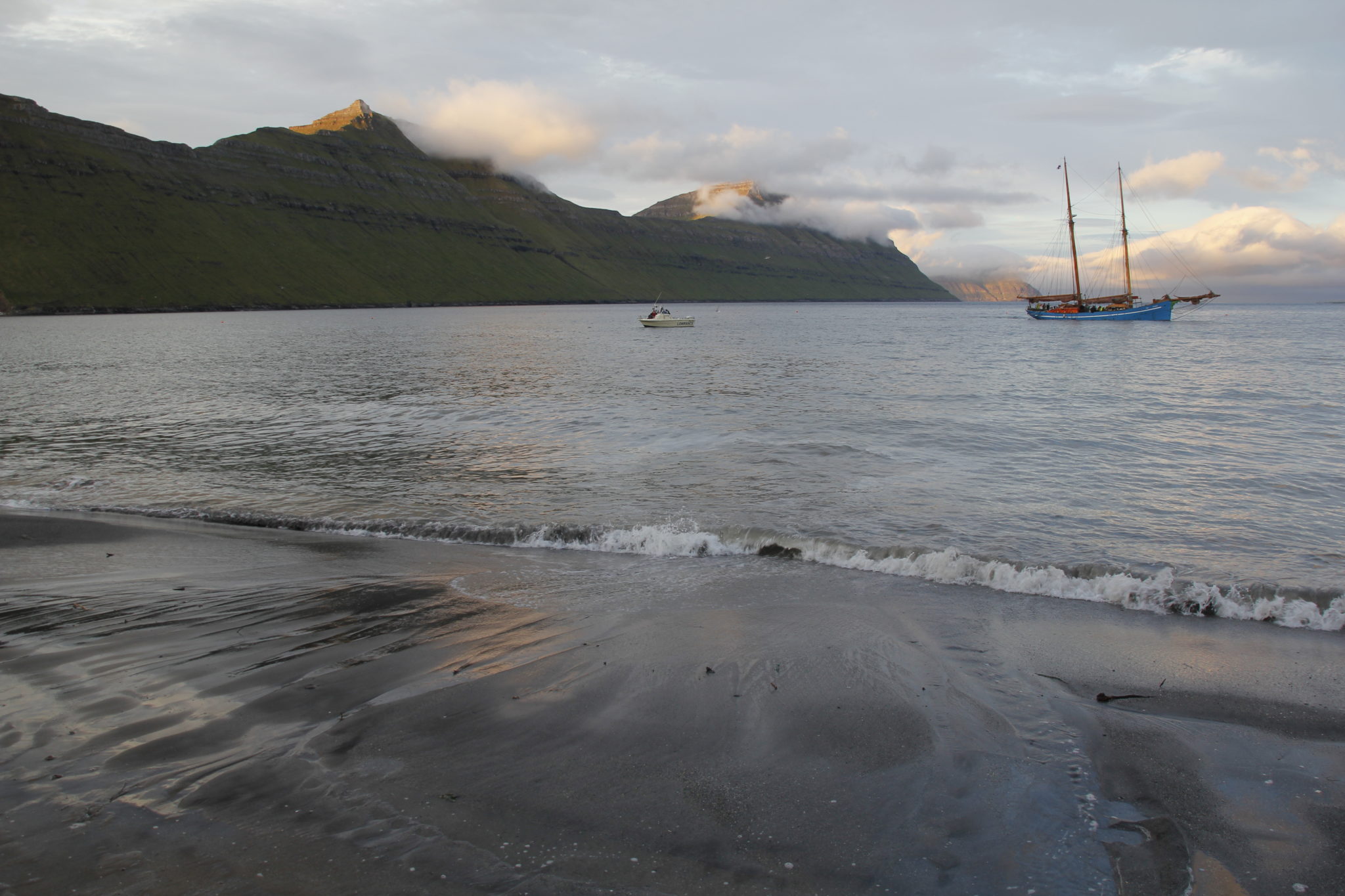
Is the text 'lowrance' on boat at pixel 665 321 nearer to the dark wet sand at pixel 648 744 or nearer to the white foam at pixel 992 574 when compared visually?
the white foam at pixel 992 574

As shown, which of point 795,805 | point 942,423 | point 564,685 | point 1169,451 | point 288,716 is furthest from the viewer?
point 942,423

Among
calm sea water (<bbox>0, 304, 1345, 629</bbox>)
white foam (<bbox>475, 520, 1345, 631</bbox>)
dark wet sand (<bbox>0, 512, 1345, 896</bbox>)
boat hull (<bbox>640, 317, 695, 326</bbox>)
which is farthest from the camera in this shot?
boat hull (<bbox>640, 317, 695, 326</bbox>)

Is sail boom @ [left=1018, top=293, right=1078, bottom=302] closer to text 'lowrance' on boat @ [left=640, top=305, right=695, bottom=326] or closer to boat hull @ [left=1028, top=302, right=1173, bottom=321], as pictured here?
boat hull @ [left=1028, top=302, right=1173, bottom=321]

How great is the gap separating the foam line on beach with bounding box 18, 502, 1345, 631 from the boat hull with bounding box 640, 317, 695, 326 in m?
100

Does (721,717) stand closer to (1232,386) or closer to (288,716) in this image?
(288,716)

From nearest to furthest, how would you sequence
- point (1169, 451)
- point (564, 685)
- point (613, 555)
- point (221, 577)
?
point (564, 685) < point (221, 577) < point (613, 555) < point (1169, 451)

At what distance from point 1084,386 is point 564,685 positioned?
40561mm

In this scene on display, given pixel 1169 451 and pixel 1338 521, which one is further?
pixel 1169 451

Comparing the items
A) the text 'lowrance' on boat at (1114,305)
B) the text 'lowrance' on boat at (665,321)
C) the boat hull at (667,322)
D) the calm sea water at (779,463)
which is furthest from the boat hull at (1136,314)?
the calm sea water at (779,463)

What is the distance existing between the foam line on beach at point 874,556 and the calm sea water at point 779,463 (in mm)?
46

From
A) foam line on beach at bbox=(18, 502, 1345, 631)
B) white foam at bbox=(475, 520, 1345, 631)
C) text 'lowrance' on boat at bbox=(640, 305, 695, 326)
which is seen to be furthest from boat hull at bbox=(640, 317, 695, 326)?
white foam at bbox=(475, 520, 1345, 631)

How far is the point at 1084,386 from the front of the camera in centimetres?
4019

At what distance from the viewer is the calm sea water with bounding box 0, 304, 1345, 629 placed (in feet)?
41.6

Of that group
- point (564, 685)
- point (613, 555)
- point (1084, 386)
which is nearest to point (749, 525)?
point (613, 555)
